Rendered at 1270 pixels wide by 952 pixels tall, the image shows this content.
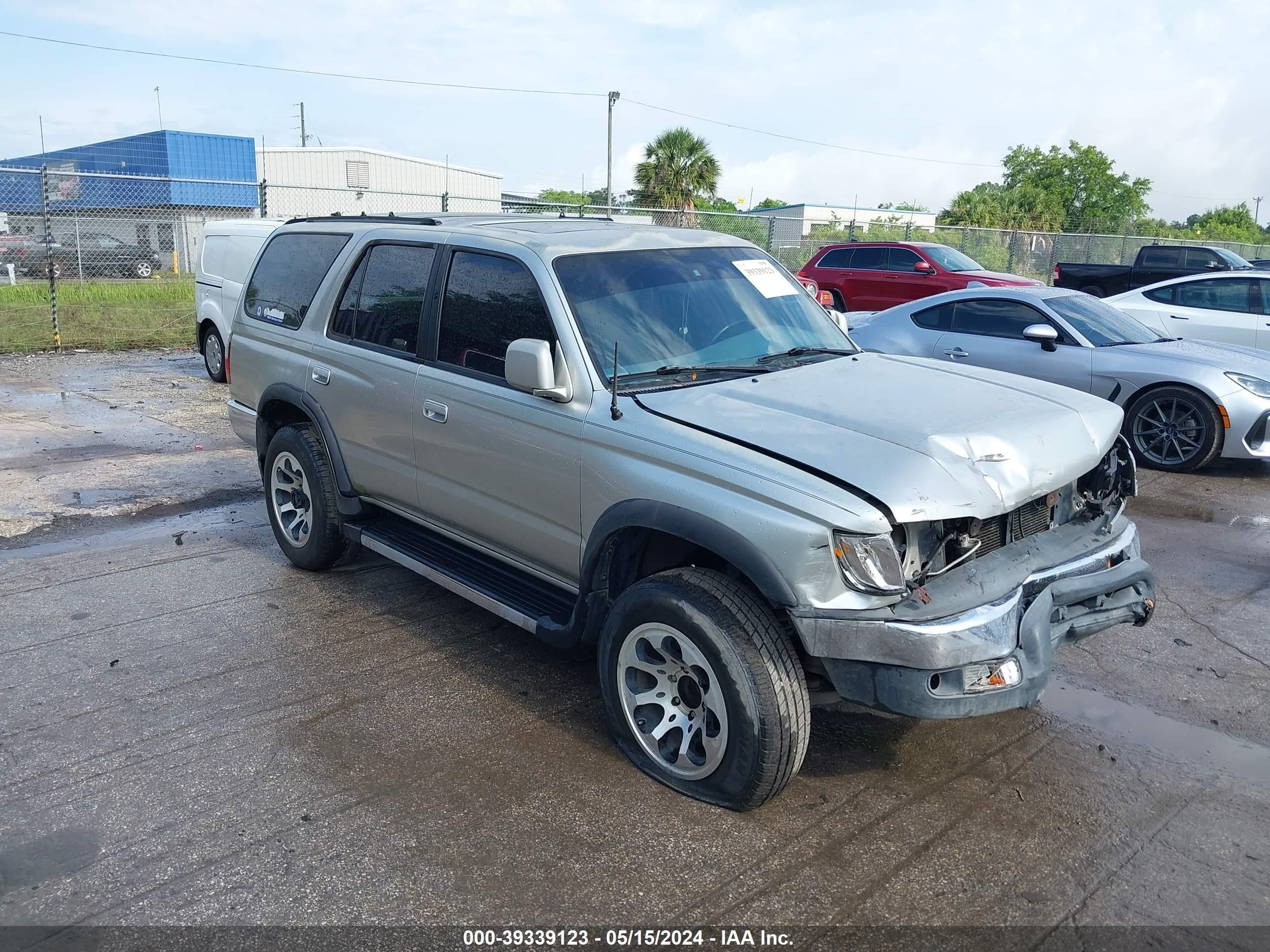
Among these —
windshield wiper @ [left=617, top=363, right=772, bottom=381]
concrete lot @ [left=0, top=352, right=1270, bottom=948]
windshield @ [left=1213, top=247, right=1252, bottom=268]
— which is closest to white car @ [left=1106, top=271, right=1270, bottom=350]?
concrete lot @ [left=0, top=352, right=1270, bottom=948]

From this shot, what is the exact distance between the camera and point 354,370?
16.7ft

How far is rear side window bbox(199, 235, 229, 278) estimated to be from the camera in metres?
12.4

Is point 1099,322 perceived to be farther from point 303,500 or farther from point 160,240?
point 160,240

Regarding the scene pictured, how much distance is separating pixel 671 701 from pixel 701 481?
81 centimetres

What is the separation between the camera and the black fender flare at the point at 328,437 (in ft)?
17.4

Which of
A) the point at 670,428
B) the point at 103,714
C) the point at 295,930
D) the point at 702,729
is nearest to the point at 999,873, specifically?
the point at 702,729

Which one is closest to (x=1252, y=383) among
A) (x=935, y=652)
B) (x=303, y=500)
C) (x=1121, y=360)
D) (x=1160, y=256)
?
(x=1121, y=360)

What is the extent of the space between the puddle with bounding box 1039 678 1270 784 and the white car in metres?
8.72

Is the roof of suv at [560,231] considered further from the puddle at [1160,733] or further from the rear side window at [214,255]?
the rear side window at [214,255]

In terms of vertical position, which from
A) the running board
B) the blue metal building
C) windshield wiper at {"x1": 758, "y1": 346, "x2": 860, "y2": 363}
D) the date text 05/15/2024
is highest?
the blue metal building

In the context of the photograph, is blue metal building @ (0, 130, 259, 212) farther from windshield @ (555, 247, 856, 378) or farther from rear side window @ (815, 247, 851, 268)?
windshield @ (555, 247, 856, 378)

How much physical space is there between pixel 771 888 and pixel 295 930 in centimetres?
138

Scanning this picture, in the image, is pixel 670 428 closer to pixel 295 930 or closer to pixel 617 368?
pixel 617 368

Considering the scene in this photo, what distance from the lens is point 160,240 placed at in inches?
1244
